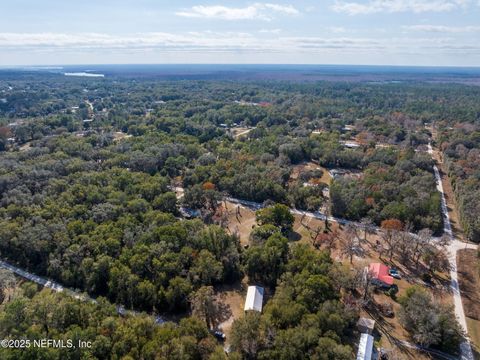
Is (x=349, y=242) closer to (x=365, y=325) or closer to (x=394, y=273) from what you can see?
(x=394, y=273)

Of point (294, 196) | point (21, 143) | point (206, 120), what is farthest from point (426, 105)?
point (21, 143)

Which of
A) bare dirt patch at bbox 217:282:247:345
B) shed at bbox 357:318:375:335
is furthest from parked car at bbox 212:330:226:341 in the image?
shed at bbox 357:318:375:335

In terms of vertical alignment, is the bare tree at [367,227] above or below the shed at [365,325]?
above

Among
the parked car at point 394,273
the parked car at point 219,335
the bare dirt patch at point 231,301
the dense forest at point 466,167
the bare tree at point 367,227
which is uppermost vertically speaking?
the dense forest at point 466,167

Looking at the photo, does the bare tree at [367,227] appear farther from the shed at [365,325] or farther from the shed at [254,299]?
the shed at [254,299]

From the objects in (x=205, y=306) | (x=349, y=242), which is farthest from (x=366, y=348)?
(x=349, y=242)

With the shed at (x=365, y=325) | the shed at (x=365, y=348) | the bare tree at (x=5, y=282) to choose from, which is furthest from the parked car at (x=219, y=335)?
the bare tree at (x=5, y=282)
